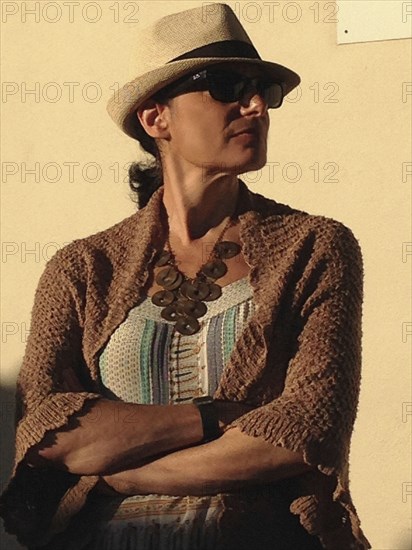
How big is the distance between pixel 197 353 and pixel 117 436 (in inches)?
10.0

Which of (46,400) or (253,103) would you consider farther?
(253,103)

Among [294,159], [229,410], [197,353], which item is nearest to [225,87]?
[197,353]

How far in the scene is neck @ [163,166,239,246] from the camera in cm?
371

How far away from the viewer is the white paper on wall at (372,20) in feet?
18.1

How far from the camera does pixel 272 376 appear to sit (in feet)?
11.5

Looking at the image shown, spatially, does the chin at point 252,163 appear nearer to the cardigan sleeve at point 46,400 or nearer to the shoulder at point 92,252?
the shoulder at point 92,252

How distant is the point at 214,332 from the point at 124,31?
253 centimetres

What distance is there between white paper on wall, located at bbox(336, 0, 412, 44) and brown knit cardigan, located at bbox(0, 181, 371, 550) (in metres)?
1.92

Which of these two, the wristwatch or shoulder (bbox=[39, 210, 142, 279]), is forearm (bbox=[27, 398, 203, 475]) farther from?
shoulder (bbox=[39, 210, 142, 279])

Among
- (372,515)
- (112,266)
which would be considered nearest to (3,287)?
(372,515)

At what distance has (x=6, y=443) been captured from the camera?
18.7 ft

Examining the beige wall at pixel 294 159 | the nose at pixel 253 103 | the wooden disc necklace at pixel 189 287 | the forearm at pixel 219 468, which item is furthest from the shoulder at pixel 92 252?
the beige wall at pixel 294 159

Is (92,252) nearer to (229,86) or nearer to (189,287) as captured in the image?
(189,287)

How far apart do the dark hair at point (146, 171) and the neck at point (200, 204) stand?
16cm
